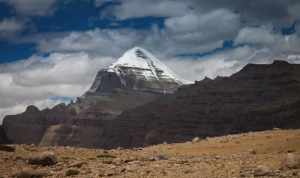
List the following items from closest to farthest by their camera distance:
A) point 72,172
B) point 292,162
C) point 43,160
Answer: point 292,162 < point 72,172 < point 43,160

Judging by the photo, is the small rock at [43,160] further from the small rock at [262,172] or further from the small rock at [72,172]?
the small rock at [262,172]

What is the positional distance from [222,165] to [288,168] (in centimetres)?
351

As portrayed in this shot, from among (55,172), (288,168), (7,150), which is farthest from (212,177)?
(7,150)

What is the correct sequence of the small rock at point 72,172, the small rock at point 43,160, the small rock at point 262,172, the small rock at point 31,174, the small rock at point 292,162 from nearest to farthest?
the small rock at point 262,172 < the small rock at point 292,162 < the small rock at point 31,174 < the small rock at point 72,172 < the small rock at point 43,160

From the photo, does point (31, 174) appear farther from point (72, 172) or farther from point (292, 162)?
point (292, 162)

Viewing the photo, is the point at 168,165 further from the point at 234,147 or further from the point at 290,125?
the point at 290,125

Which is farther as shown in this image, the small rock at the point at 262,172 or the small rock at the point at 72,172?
the small rock at the point at 72,172

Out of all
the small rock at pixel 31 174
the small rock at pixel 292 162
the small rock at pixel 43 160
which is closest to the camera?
the small rock at pixel 292 162

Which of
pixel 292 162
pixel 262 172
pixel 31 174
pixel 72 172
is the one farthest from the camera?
pixel 72 172

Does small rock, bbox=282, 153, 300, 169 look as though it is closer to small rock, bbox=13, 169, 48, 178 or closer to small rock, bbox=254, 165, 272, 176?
small rock, bbox=254, 165, 272, 176

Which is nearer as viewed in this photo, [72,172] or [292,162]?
[292,162]

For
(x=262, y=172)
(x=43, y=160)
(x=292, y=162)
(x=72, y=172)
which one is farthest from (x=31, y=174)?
(x=292, y=162)

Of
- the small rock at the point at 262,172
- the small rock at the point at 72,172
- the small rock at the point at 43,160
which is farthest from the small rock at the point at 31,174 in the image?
the small rock at the point at 262,172

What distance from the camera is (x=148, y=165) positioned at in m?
22.8
